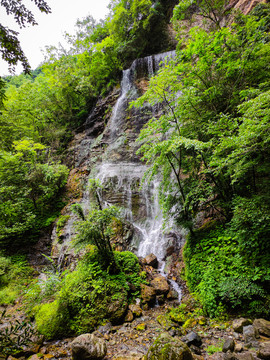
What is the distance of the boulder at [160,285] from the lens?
503cm

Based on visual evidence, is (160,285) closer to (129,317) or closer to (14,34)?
(129,317)

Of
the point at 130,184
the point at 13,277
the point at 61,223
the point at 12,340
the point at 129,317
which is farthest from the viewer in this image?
the point at 130,184

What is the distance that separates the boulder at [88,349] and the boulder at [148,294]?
1792 mm

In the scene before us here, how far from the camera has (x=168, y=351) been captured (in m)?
2.39

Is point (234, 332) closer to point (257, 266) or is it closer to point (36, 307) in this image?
point (257, 266)

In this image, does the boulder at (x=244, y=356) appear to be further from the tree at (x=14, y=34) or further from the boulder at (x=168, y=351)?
the tree at (x=14, y=34)

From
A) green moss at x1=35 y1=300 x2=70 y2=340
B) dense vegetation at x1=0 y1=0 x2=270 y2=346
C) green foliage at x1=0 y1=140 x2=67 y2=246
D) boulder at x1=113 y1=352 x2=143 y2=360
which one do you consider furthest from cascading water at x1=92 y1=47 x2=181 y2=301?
green moss at x1=35 y1=300 x2=70 y2=340

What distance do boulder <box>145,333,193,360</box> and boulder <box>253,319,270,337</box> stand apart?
4.24ft

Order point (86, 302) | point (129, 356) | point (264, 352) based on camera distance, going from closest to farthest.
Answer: point (264, 352), point (129, 356), point (86, 302)

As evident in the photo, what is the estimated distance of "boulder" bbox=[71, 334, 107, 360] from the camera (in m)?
2.89

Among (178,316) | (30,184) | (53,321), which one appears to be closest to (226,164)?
(178,316)

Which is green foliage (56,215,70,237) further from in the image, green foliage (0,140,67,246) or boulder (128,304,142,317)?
boulder (128,304,142,317)

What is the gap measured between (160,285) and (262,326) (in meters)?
2.93

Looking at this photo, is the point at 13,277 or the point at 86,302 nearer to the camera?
the point at 86,302
